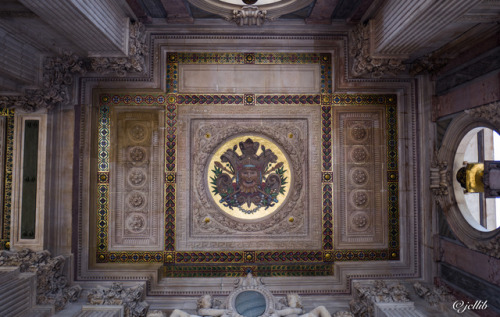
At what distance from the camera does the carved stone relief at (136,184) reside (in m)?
6.00

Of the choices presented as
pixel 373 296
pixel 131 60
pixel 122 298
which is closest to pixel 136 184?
pixel 122 298

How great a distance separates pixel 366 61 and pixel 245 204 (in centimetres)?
389

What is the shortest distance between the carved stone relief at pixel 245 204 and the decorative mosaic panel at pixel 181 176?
17cm

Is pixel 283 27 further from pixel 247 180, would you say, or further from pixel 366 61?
pixel 247 180

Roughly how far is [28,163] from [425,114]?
28.0 feet

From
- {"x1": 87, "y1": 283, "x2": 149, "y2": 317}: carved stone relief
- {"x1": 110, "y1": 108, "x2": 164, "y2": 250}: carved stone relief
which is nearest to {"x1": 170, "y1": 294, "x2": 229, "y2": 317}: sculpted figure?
{"x1": 87, "y1": 283, "x2": 149, "y2": 317}: carved stone relief

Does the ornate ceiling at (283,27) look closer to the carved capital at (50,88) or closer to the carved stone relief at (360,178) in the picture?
the carved capital at (50,88)

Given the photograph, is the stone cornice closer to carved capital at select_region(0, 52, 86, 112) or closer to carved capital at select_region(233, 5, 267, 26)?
carved capital at select_region(0, 52, 86, 112)

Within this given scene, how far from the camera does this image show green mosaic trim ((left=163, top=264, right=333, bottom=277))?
597 cm

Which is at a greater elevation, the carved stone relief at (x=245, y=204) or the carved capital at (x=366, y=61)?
the carved capital at (x=366, y=61)

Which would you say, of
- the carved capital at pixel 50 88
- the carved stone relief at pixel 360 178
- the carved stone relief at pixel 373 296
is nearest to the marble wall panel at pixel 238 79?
the carved stone relief at pixel 360 178

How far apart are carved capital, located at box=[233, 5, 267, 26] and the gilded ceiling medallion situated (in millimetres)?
2388

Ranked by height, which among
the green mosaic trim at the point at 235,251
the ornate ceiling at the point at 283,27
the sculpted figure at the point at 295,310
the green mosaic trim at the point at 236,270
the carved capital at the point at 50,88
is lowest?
the sculpted figure at the point at 295,310

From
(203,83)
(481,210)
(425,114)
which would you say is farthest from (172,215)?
(481,210)
